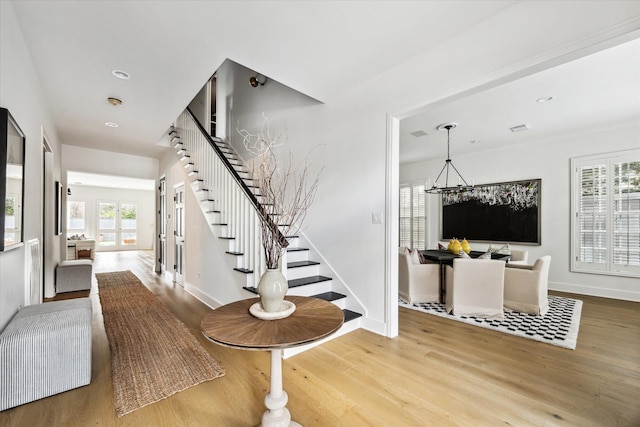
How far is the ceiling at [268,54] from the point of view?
6.88 ft

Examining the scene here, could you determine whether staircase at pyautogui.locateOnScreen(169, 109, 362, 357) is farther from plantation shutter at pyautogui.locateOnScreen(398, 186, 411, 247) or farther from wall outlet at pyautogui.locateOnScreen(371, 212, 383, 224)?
plantation shutter at pyautogui.locateOnScreen(398, 186, 411, 247)

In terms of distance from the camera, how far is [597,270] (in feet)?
15.2

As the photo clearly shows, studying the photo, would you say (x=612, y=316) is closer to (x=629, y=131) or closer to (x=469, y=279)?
(x=469, y=279)

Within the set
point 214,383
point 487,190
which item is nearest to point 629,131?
point 487,190

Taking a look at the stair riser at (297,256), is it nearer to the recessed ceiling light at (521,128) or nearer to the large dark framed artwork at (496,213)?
the recessed ceiling light at (521,128)

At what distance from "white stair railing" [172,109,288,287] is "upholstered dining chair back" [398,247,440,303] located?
221cm

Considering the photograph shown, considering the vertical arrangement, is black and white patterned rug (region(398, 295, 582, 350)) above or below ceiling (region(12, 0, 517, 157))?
below

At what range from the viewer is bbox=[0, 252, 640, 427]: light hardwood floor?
171 centimetres

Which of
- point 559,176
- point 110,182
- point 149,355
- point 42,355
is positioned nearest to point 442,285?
point 559,176

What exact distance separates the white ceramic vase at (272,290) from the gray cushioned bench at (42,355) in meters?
1.58

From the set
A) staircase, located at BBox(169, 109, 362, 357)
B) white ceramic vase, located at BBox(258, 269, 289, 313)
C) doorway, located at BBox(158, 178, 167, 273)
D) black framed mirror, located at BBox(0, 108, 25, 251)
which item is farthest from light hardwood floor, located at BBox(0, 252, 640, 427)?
doorway, located at BBox(158, 178, 167, 273)

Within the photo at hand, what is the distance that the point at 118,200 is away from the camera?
1188 cm

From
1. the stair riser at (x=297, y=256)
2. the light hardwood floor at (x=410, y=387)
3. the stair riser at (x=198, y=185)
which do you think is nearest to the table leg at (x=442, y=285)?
the light hardwood floor at (x=410, y=387)

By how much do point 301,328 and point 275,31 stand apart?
7.42 ft
